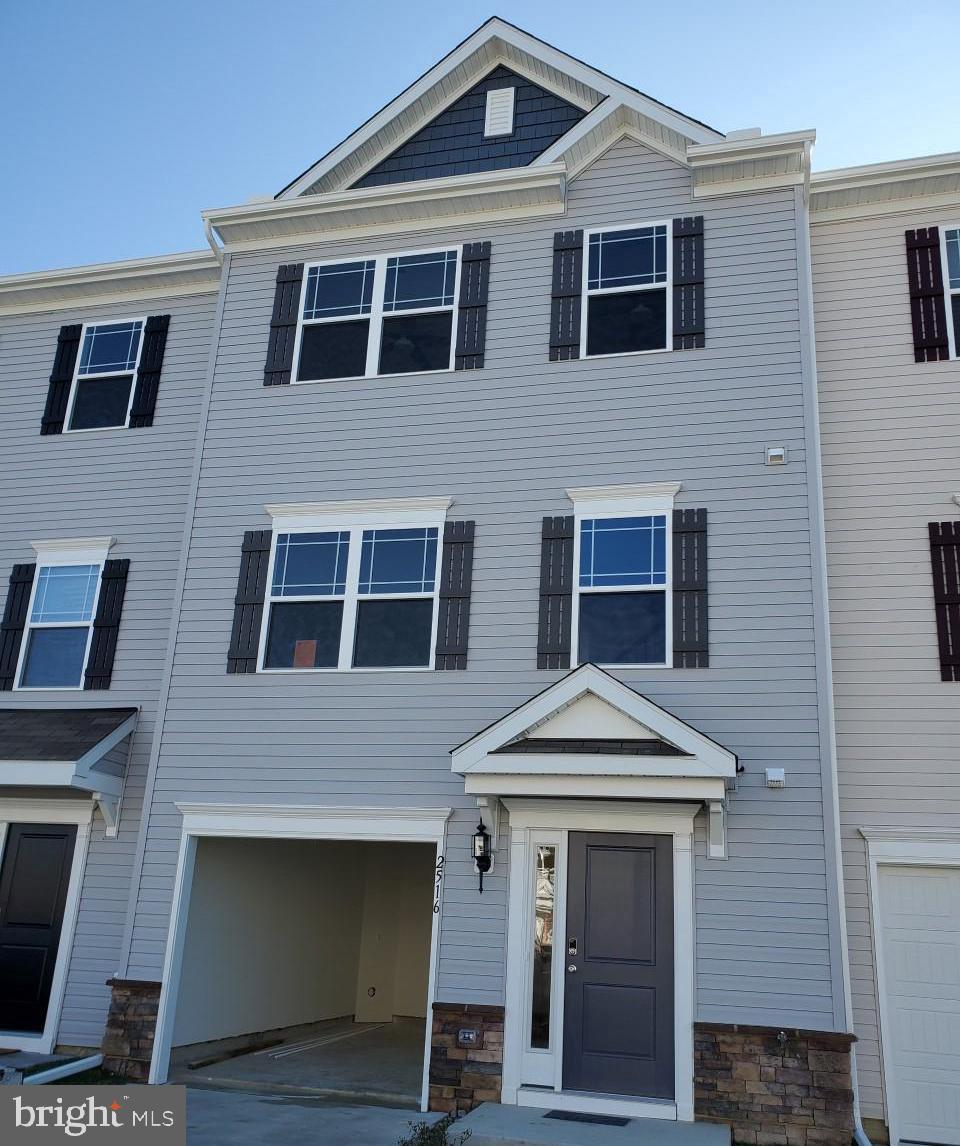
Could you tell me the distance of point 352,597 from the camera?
31.3ft

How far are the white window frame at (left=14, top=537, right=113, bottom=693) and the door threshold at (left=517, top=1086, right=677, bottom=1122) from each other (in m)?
6.06

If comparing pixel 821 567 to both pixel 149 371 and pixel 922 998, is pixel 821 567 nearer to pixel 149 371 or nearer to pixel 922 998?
pixel 922 998

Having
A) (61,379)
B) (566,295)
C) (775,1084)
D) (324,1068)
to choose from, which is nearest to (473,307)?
(566,295)

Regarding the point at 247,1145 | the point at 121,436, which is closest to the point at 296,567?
the point at 121,436

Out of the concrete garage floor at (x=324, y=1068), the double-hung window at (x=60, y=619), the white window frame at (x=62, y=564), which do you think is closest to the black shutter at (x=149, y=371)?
the white window frame at (x=62, y=564)

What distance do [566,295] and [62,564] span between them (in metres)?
6.16

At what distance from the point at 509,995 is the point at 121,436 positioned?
7373 millimetres

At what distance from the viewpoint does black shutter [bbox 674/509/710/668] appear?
27.8 ft

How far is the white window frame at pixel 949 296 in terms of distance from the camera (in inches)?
362

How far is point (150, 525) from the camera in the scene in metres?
11.1

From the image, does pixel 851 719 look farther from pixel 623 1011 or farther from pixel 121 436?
pixel 121 436

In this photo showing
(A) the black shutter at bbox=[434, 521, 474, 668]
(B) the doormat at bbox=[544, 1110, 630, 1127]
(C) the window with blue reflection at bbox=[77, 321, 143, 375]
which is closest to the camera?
(B) the doormat at bbox=[544, 1110, 630, 1127]

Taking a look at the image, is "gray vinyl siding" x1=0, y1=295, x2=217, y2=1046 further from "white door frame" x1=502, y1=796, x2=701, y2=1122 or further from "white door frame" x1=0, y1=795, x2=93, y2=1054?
"white door frame" x1=502, y1=796, x2=701, y2=1122

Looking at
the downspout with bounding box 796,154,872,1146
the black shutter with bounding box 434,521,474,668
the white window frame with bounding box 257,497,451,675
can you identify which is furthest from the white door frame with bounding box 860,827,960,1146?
the white window frame with bounding box 257,497,451,675
